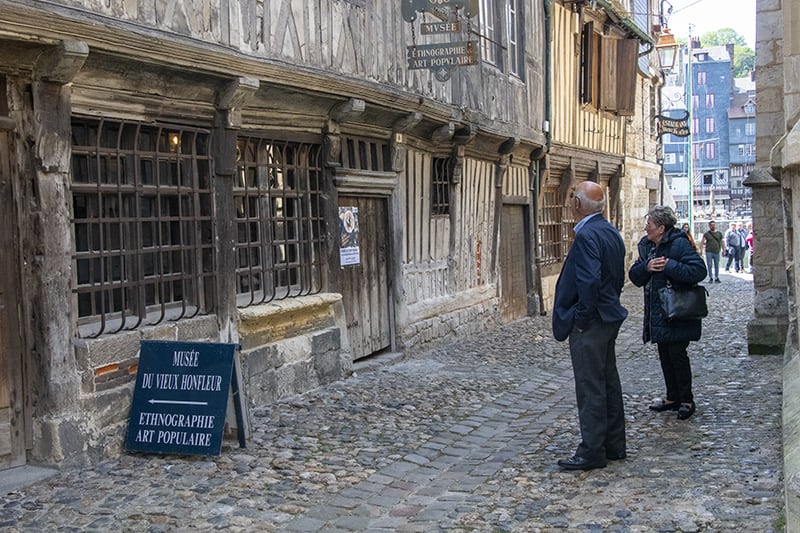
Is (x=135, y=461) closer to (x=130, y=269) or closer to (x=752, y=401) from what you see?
(x=130, y=269)

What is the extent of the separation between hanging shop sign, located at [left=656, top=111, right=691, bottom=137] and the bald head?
18.9 meters

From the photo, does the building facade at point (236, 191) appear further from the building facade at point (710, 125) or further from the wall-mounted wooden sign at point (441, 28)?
the building facade at point (710, 125)

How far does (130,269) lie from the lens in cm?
615

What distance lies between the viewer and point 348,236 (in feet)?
29.0

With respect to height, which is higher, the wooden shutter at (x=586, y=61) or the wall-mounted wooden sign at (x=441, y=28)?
the wooden shutter at (x=586, y=61)

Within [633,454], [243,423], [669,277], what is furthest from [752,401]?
[243,423]

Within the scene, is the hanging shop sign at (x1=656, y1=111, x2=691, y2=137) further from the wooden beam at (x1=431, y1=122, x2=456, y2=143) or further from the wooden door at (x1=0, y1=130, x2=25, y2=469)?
the wooden door at (x1=0, y1=130, x2=25, y2=469)

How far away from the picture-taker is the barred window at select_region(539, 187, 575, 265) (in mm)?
16016

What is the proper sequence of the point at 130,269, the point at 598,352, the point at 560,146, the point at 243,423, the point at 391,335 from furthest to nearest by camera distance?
the point at 560,146 < the point at 391,335 < the point at 130,269 < the point at 243,423 < the point at 598,352

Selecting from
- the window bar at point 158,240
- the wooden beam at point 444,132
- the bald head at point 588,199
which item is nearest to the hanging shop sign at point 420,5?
the wooden beam at point 444,132

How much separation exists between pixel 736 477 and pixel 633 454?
30.6 inches

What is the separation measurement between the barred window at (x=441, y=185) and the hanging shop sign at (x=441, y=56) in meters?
2.00

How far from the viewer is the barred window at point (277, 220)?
7.45 meters

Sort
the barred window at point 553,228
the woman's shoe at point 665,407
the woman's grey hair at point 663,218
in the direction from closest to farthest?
the woman's grey hair at point 663,218 < the woman's shoe at point 665,407 < the barred window at point 553,228
